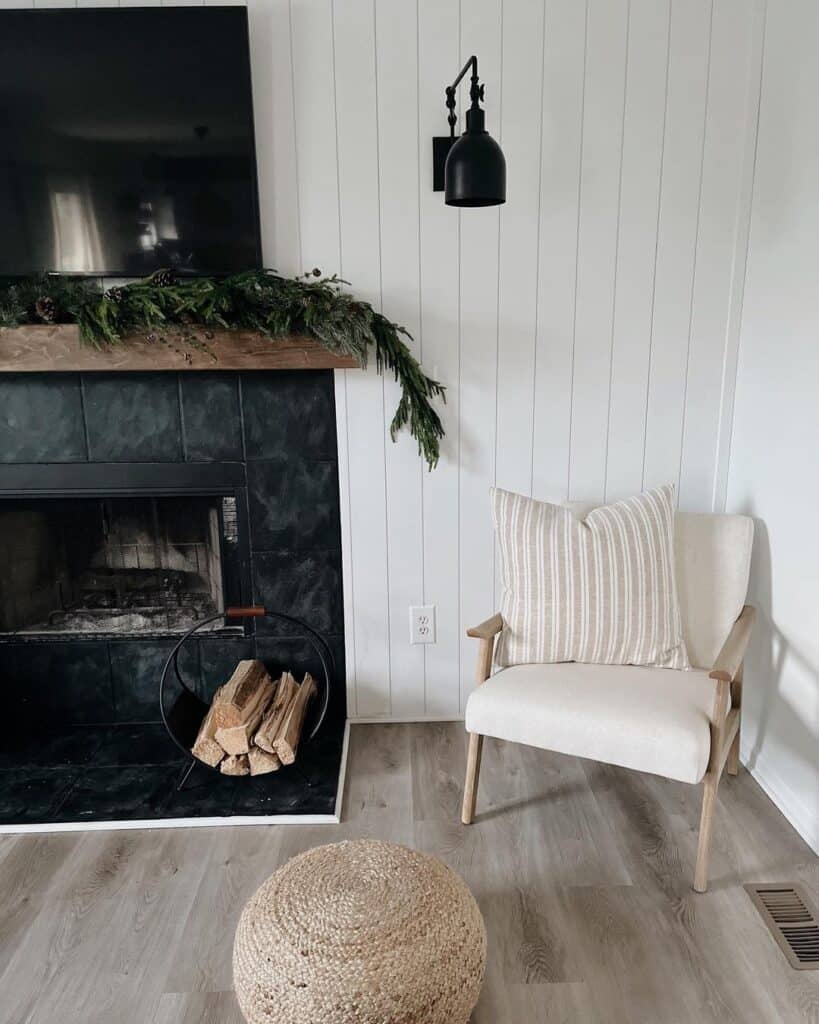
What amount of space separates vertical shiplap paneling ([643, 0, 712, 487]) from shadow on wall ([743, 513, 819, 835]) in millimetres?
410

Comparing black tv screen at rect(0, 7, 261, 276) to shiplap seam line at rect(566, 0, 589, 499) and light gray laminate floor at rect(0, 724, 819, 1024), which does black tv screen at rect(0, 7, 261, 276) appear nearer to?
shiplap seam line at rect(566, 0, 589, 499)

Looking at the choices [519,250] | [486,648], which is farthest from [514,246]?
[486,648]

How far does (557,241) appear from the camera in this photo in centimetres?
231

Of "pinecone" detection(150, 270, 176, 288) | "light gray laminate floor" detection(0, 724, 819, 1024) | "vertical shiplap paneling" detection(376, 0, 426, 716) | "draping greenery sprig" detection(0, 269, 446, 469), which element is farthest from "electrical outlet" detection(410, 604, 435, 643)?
"pinecone" detection(150, 270, 176, 288)

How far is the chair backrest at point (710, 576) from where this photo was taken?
215cm

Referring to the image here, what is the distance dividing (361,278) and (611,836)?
1814 millimetres

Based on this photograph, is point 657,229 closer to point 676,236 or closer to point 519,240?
point 676,236

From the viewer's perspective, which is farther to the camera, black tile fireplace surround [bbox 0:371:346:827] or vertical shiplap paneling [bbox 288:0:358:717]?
black tile fireplace surround [bbox 0:371:346:827]

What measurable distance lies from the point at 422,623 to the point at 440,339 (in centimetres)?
98

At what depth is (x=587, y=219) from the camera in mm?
2293

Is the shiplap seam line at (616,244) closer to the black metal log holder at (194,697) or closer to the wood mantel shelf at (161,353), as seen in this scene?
the wood mantel shelf at (161,353)

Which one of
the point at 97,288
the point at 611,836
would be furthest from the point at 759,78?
the point at 611,836

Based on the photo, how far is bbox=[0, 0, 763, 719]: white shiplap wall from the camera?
2.18 meters

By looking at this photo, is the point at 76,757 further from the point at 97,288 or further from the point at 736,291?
the point at 736,291
